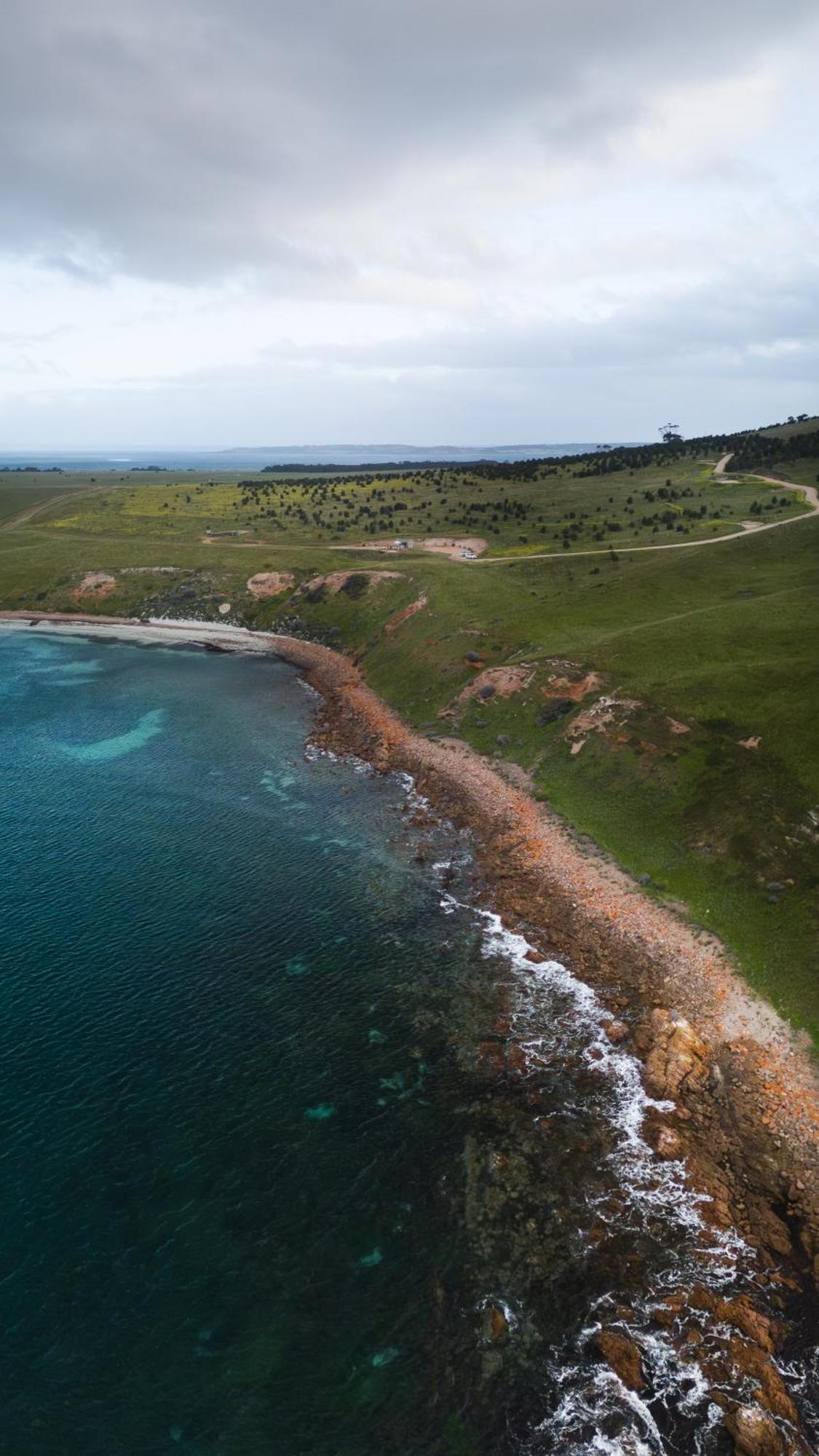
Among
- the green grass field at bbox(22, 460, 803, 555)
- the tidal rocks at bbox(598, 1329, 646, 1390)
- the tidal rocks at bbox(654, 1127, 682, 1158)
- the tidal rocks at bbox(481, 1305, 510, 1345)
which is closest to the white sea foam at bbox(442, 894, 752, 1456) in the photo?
the tidal rocks at bbox(598, 1329, 646, 1390)

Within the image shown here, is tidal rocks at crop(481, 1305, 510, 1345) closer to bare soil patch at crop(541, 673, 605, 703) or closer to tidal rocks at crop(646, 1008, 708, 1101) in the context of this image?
tidal rocks at crop(646, 1008, 708, 1101)

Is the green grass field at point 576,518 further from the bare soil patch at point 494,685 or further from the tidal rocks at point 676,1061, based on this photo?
the tidal rocks at point 676,1061

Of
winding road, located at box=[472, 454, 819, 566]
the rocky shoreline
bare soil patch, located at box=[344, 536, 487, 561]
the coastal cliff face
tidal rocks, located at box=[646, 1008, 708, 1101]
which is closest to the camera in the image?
the coastal cliff face

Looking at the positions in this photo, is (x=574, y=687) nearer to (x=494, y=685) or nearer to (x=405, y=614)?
(x=494, y=685)

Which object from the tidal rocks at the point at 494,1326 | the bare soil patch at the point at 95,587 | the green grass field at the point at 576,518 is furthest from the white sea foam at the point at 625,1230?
the bare soil patch at the point at 95,587

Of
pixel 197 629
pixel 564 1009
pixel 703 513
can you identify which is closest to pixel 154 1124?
pixel 564 1009

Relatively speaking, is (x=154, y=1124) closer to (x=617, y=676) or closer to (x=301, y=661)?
(x=617, y=676)
